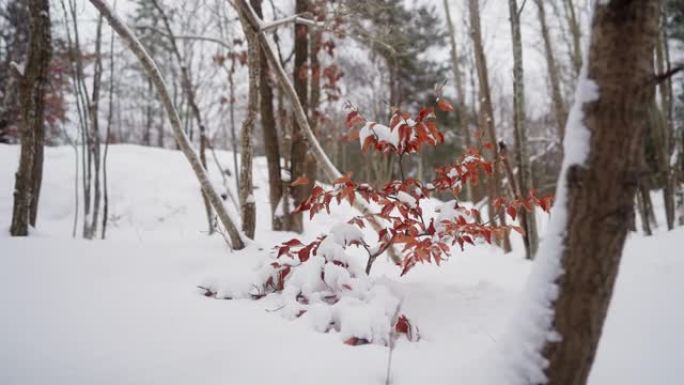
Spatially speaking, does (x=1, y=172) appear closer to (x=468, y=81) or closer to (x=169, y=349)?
(x=169, y=349)

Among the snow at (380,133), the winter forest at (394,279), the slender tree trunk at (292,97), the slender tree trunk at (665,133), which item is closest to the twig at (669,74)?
the winter forest at (394,279)

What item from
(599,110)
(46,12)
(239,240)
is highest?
(46,12)

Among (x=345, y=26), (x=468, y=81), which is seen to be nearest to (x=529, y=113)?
(x=468, y=81)

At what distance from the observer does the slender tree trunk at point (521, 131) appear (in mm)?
4066

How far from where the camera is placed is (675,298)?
85.4 inches

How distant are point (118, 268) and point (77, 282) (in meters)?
0.30

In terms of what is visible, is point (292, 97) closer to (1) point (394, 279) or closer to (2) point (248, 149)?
(2) point (248, 149)

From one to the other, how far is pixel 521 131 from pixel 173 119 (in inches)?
142

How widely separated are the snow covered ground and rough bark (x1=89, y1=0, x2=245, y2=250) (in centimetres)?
21

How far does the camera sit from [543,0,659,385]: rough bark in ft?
3.38

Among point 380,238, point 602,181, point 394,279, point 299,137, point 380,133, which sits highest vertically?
point 299,137

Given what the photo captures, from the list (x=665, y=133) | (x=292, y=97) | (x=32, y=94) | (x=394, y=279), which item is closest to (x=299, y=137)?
(x=292, y=97)

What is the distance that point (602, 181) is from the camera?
3.49 ft

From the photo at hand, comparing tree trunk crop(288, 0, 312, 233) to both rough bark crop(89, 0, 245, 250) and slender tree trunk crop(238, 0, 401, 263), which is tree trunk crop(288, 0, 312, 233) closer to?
slender tree trunk crop(238, 0, 401, 263)
